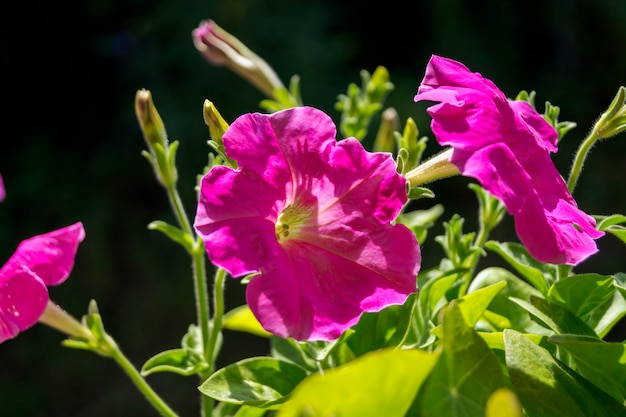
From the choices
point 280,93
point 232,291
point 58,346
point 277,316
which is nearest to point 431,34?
point 232,291

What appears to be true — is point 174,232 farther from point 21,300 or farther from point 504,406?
point 504,406

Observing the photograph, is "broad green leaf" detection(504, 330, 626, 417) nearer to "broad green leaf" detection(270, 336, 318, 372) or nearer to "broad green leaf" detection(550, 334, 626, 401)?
"broad green leaf" detection(550, 334, 626, 401)

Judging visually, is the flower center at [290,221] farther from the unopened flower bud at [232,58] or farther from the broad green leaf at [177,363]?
the unopened flower bud at [232,58]

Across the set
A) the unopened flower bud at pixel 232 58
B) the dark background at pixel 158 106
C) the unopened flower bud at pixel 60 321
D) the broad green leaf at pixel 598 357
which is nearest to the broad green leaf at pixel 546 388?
the broad green leaf at pixel 598 357

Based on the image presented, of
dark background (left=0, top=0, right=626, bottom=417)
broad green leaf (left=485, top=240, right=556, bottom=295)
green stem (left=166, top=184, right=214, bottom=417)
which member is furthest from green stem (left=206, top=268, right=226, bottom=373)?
dark background (left=0, top=0, right=626, bottom=417)

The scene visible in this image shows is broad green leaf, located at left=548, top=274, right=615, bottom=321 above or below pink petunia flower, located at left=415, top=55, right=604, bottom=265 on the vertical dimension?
below

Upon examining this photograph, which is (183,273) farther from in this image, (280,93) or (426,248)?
(280,93)

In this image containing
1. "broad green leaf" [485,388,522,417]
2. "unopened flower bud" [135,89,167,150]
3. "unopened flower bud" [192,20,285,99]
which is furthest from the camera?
"unopened flower bud" [192,20,285,99]
